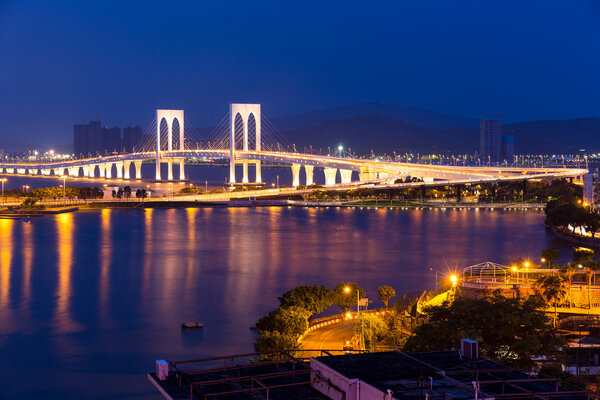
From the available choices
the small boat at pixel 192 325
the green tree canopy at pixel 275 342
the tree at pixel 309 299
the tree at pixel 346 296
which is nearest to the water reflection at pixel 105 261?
the small boat at pixel 192 325

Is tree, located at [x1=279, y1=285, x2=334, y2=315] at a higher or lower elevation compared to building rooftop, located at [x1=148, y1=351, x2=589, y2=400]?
lower

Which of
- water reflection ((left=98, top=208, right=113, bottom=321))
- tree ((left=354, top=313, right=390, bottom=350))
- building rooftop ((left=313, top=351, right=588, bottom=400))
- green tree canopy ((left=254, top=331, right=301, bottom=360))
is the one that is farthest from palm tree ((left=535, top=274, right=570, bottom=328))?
water reflection ((left=98, top=208, right=113, bottom=321))

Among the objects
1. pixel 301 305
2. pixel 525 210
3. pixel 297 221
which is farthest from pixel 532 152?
pixel 301 305

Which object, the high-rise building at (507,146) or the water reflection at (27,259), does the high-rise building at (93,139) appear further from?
the water reflection at (27,259)

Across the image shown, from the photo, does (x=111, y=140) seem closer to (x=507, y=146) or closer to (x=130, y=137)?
(x=130, y=137)

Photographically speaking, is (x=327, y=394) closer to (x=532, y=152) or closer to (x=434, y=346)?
(x=434, y=346)

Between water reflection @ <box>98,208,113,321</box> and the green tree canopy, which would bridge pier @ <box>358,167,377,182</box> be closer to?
water reflection @ <box>98,208,113,321</box>
